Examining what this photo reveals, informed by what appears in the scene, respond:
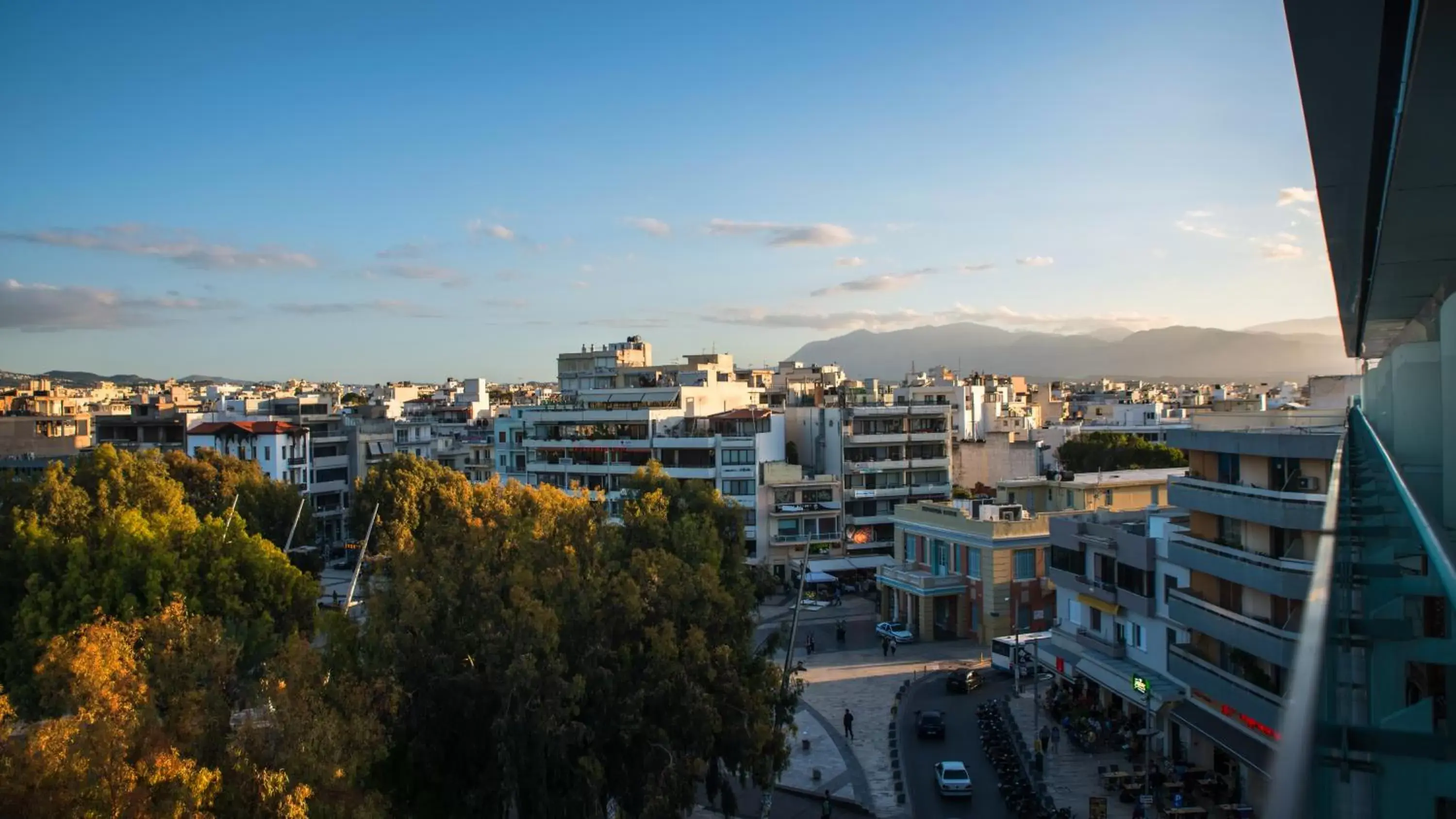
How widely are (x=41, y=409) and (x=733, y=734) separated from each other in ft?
218

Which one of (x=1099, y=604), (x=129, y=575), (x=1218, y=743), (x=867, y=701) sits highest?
(x=129, y=575)

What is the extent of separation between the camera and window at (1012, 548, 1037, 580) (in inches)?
1216

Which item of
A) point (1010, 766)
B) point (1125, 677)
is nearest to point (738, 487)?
point (1125, 677)

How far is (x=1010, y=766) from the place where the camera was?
19.8 metres

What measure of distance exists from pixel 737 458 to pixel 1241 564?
26.8 meters

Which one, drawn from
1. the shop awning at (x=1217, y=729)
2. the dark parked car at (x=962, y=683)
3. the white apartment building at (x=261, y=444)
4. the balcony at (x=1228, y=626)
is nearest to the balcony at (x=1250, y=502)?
the balcony at (x=1228, y=626)

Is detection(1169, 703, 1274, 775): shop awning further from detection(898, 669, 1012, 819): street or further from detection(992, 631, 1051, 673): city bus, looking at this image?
detection(992, 631, 1051, 673): city bus

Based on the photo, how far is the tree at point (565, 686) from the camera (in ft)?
42.9

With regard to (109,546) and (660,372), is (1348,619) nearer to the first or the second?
(109,546)

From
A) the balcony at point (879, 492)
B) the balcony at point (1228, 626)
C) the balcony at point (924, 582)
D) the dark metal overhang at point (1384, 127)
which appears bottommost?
the balcony at point (924, 582)

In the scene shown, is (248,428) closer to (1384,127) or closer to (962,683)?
(962,683)

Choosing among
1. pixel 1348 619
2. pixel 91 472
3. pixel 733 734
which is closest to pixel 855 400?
pixel 91 472

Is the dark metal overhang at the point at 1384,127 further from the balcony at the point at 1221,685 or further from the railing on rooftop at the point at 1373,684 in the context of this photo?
the balcony at the point at 1221,685

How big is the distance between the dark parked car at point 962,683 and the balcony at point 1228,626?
26.3ft
